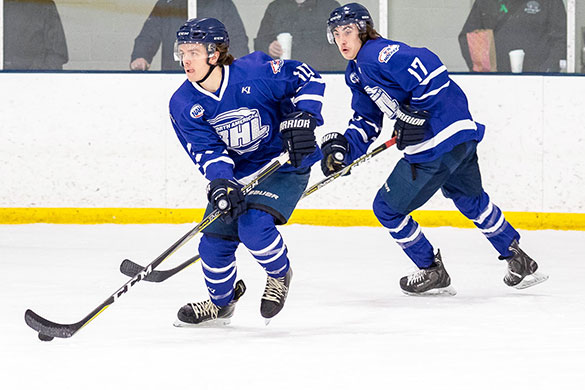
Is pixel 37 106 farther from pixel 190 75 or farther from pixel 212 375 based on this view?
pixel 212 375

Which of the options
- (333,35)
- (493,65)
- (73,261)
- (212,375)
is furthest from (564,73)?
(212,375)

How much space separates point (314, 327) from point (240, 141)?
570mm

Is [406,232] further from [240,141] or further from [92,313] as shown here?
[92,313]

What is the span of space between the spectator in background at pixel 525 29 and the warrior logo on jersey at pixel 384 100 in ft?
6.51

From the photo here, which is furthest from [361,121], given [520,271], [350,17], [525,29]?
[525,29]

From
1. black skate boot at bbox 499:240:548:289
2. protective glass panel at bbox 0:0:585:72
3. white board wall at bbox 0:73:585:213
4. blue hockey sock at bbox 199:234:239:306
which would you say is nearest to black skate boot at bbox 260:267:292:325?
blue hockey sock at bbox 199:234:239:306

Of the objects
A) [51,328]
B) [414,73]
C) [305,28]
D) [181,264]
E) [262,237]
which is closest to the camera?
[51,328]

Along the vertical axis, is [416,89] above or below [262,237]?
above

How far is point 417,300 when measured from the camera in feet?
10.5

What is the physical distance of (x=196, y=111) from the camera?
8.91ft

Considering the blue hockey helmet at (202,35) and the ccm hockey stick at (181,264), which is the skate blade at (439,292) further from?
the blue hockey helmet at (202,35)

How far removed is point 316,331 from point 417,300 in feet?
2.02

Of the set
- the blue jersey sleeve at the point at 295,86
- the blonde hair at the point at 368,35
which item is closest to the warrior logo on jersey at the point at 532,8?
the blonde hair at the point at 368,35

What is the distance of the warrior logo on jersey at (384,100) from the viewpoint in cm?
313
